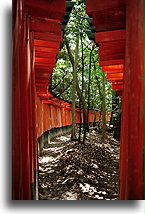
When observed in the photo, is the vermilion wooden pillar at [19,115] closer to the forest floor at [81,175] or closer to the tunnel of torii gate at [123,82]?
the tunnel of torii gate at [123,82]

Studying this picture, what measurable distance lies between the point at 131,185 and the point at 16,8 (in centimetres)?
197

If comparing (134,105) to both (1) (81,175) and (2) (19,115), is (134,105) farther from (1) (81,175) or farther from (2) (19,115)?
(1) (81,175)

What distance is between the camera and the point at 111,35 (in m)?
2.71

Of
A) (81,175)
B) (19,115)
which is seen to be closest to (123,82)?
(19,115)

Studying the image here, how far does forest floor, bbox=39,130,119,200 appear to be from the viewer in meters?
4.65

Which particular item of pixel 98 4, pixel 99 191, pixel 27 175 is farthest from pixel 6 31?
pixel 99 191

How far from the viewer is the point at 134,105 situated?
63.7 inches

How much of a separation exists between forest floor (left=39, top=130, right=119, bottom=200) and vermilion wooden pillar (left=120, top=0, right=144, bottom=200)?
251 cm

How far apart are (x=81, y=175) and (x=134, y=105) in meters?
4.73

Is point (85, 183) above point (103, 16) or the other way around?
the other way around

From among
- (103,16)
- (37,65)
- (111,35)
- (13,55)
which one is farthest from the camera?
(37,65)

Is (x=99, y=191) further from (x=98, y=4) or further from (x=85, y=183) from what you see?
(x=98, y=4)

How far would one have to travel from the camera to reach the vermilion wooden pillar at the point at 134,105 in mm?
1617

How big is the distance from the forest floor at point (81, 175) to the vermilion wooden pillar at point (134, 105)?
8.22 feet
